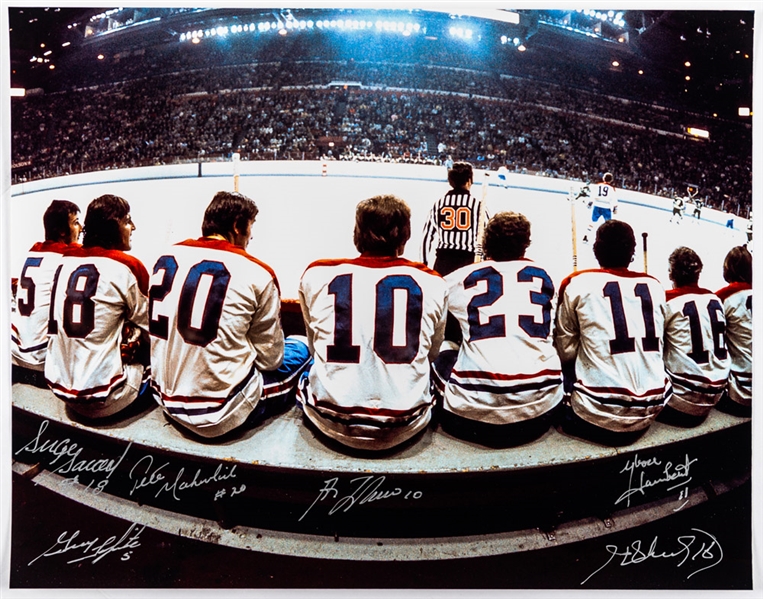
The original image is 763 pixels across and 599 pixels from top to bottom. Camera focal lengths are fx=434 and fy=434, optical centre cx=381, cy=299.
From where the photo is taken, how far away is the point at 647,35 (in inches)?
86.4

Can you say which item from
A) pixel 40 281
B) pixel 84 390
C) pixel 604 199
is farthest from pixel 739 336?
pixel 40 281

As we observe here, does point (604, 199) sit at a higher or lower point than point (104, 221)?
higher

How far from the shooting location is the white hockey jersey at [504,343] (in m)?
1.32

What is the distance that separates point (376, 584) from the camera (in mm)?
1729

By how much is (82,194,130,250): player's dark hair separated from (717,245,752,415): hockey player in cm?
237

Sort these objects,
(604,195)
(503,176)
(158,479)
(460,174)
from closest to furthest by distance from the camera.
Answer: (158,479), (460,174), (503,176), (604,195)

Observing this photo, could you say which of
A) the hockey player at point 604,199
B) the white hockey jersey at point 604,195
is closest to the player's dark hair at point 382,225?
the hockey player at point 604,199

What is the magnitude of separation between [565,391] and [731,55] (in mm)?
1843

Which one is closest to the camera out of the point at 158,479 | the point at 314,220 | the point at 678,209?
the point at 158,479

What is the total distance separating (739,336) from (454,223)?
1.49 meters

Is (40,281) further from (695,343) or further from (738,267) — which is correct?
(738,267)

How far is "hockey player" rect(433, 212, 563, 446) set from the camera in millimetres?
1326

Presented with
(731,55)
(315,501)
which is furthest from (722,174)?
(315,501)

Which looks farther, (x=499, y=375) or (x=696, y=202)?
(x=696, y=202)
